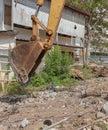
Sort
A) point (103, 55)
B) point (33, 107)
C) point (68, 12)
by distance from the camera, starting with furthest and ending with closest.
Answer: point (103, 55), point (68, 12), point (33, 107)

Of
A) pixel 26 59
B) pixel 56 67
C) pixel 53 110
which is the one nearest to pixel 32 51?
pixel 26 59

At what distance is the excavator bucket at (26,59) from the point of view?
9.91 meters

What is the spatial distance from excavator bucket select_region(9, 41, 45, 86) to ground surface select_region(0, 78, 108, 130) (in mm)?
1149

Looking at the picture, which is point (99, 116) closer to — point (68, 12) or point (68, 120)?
point (68, 120)

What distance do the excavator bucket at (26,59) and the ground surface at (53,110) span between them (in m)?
1.15

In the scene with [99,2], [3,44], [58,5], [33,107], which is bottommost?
[33,107]

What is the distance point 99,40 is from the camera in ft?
131

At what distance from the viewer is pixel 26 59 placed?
32.9 feet

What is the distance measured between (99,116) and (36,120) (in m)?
1.65

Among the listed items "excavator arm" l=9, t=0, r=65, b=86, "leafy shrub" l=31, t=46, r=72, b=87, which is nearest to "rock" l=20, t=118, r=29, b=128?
"excavator arm" l=9, t=0, r=65, b=86

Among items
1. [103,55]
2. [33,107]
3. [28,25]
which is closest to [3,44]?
[28,25]

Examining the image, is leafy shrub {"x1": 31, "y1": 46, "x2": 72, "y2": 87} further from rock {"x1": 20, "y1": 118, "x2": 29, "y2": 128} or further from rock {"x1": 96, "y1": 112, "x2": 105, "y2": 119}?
rock {"x1": 20, "y1": 118, "x2": 29, "y2": 128}

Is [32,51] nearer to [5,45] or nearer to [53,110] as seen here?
[53,110]

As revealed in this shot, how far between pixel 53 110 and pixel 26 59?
199 cm
